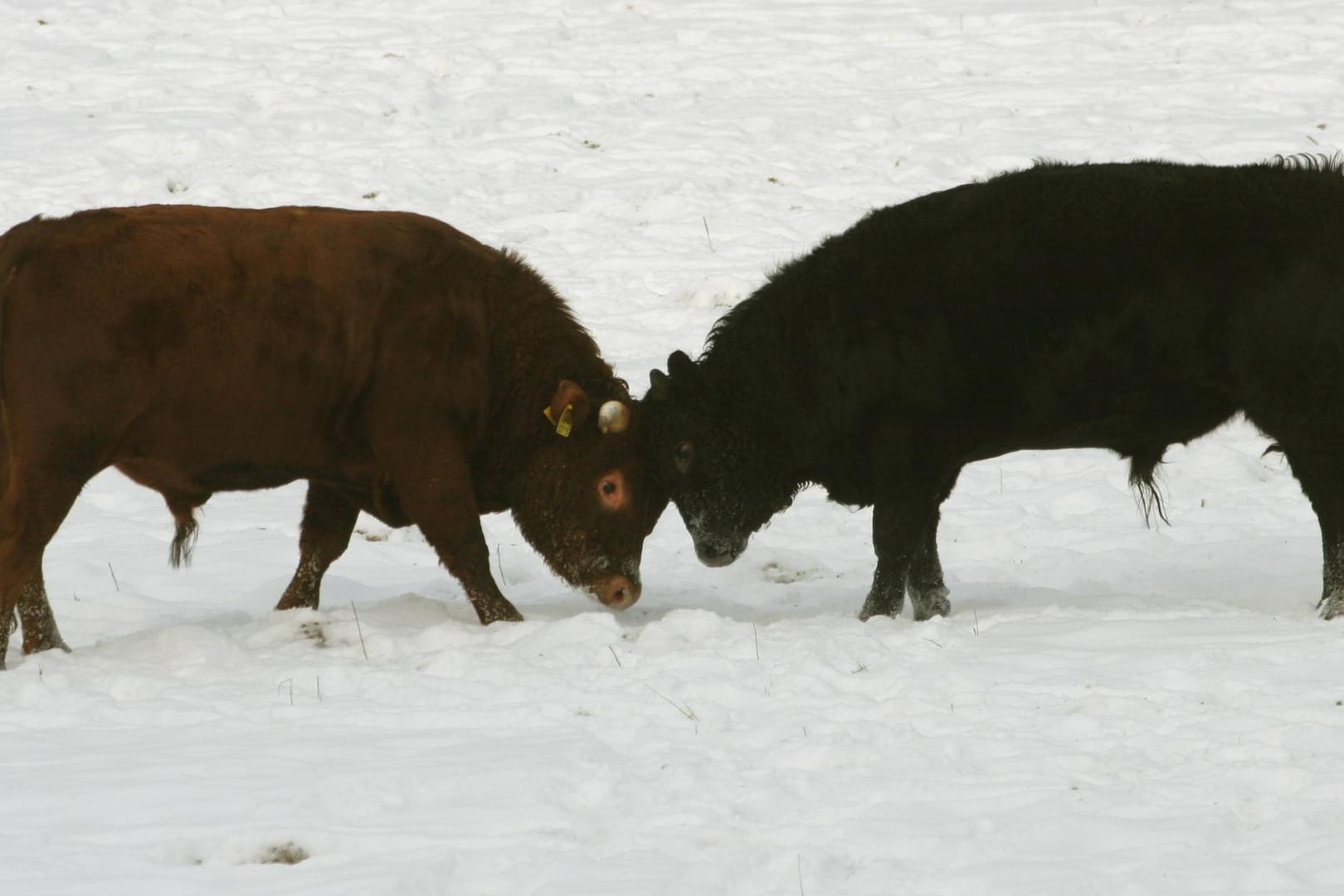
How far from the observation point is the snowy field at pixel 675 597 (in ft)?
13.5

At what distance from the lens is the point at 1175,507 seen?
347 inches

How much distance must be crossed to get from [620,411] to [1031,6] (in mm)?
10819

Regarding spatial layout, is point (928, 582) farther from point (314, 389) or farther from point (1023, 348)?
point (314, 389)

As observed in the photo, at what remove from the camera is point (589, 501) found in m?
7.23

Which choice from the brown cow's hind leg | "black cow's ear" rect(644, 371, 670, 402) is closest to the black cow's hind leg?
"black cow's ear" rect(644, 371, 670, 402)

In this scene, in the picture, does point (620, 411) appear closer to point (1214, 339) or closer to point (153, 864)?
point (1214, 339)

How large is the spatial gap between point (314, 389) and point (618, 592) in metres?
1.61

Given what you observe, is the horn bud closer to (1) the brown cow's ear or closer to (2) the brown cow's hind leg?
(1) the brown cow's ear

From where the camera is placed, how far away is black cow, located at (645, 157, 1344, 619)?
6.47 m

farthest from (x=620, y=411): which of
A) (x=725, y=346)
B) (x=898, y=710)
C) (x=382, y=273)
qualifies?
(x=898, y=710)

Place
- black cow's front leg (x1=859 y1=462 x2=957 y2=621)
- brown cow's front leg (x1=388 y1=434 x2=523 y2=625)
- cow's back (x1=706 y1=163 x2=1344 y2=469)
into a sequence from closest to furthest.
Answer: cow's back (x1=706 y1=163 x2=1344 y2=469) → brown cow's front leg (x1=388 y1=434 x2=523 y2=625) → black cow's front leg (x1=859 y1=462 x2=957 y2=621)

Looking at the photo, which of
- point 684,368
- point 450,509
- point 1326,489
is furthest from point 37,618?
point 1326,489

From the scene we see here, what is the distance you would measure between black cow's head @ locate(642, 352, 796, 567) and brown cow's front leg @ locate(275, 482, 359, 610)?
4.62 feet

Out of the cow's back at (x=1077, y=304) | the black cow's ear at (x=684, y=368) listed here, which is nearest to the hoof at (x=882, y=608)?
the cow's back at (x=1077, y=304)
